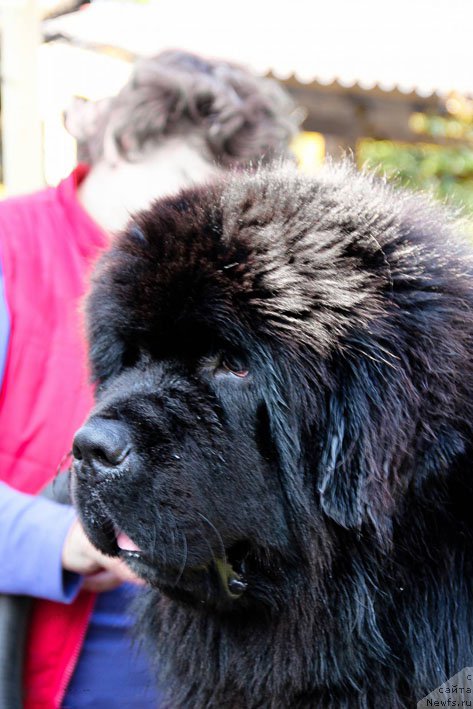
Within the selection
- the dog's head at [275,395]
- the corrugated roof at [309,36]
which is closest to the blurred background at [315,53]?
the corrugated roof at [309,36]

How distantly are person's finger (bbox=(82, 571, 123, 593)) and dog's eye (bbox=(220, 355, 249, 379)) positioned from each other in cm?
63

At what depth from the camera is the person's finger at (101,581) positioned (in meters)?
1.76

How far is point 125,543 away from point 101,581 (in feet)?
1.16

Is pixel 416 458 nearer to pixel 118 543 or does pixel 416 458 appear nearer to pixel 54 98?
pixel 118 543

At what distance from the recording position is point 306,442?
4.47ft

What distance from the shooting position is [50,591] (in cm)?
167

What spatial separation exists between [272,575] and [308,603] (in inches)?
3.3

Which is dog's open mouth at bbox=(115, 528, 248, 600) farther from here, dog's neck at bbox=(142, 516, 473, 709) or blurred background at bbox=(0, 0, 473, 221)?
blurred background at bbox=(0, 0, 473, 221)

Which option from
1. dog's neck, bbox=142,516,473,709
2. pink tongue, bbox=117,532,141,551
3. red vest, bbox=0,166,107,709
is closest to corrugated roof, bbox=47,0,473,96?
red vest, bbox=0,166,107,709

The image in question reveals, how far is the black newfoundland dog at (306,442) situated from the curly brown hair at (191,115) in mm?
708

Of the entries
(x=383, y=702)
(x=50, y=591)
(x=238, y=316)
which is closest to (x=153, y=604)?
Result: (x=50, y=591)

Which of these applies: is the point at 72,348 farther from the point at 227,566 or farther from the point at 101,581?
the point at 227,566

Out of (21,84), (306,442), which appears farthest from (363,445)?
(21,84)

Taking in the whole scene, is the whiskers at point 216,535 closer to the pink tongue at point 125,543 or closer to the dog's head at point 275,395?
the dog's head at point 275,395
